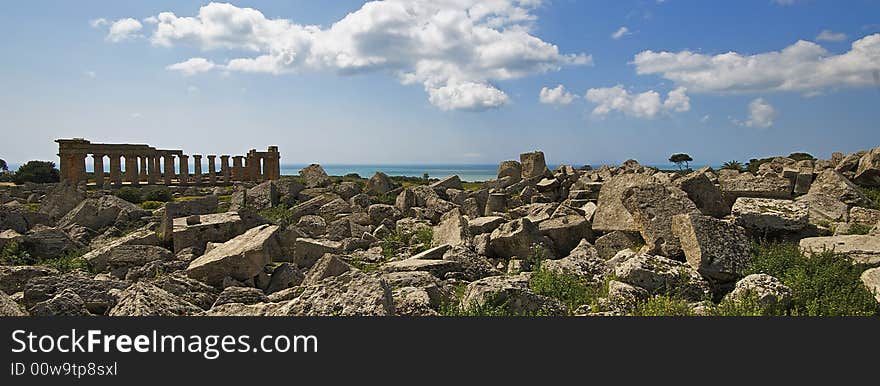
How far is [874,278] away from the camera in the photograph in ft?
26.1

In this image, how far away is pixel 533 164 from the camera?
93.6 feet

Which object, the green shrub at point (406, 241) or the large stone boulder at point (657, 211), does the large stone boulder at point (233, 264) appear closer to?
the green shrub at point (406, 241)

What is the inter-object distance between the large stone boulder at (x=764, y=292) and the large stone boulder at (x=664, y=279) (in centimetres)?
63

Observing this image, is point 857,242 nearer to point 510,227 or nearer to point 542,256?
point 542,256

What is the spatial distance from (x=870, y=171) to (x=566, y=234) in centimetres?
1040

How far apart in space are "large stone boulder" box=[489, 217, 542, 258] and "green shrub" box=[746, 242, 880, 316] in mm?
3966

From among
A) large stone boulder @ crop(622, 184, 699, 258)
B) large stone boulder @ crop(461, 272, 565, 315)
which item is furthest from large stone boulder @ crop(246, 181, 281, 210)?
large stone boulder @ crop(461, 272, 565, 315)

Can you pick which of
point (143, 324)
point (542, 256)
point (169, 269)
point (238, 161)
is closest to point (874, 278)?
point (542, 256)

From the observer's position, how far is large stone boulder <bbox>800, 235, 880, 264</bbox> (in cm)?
909

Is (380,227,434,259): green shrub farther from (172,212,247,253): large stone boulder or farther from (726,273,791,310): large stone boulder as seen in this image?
(726,273,791,310): large stone boulder

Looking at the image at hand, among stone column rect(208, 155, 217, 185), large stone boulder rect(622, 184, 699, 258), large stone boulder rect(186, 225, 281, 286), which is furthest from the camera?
stone column rect(208, 155, 217, 185)

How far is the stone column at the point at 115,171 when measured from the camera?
4594 cm

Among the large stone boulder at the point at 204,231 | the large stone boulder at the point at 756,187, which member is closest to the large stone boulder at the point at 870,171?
the large stone boulder at the point at 756,187

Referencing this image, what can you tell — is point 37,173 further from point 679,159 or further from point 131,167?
point 679,159
